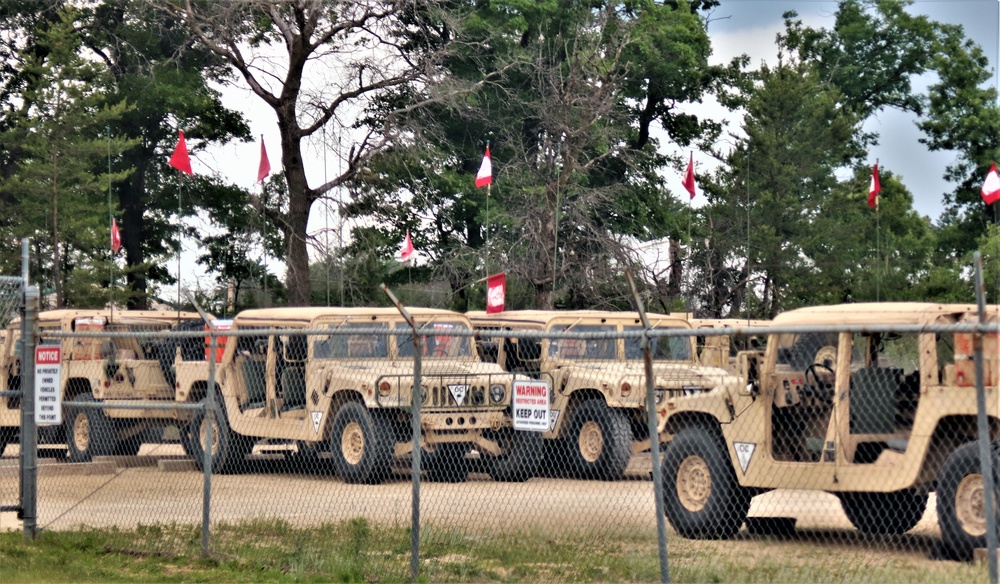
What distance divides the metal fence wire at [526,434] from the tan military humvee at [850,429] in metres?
0.02

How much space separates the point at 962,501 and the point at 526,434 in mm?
5215

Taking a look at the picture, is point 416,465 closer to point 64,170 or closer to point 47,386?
point 47,386

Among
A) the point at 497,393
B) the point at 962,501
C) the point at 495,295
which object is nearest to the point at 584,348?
the point at 495,295

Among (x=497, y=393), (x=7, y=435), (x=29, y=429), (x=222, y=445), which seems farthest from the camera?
(x=7, y=435)

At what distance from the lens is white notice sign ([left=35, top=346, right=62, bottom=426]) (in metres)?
10.7

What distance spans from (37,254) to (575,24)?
52.9 ft

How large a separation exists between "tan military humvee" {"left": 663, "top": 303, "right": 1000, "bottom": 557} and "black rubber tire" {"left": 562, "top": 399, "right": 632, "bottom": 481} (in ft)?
10.5

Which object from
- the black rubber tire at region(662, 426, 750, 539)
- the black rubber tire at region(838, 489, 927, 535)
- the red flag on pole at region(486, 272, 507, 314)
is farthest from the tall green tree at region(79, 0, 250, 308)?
the black rubber tire at region(838, 489, 927, 535)

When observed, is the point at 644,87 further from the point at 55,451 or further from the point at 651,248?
the point at 55,451

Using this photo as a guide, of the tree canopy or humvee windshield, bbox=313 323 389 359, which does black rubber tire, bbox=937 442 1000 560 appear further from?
the tree canopy

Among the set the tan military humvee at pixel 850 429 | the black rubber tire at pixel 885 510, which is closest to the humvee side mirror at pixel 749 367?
the tan military humvee at pixel 850 429

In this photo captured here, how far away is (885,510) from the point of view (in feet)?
31.7

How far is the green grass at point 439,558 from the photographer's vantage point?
27.6 ft

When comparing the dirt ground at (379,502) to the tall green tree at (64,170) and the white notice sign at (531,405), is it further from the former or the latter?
the tall green tree at (64,170)
